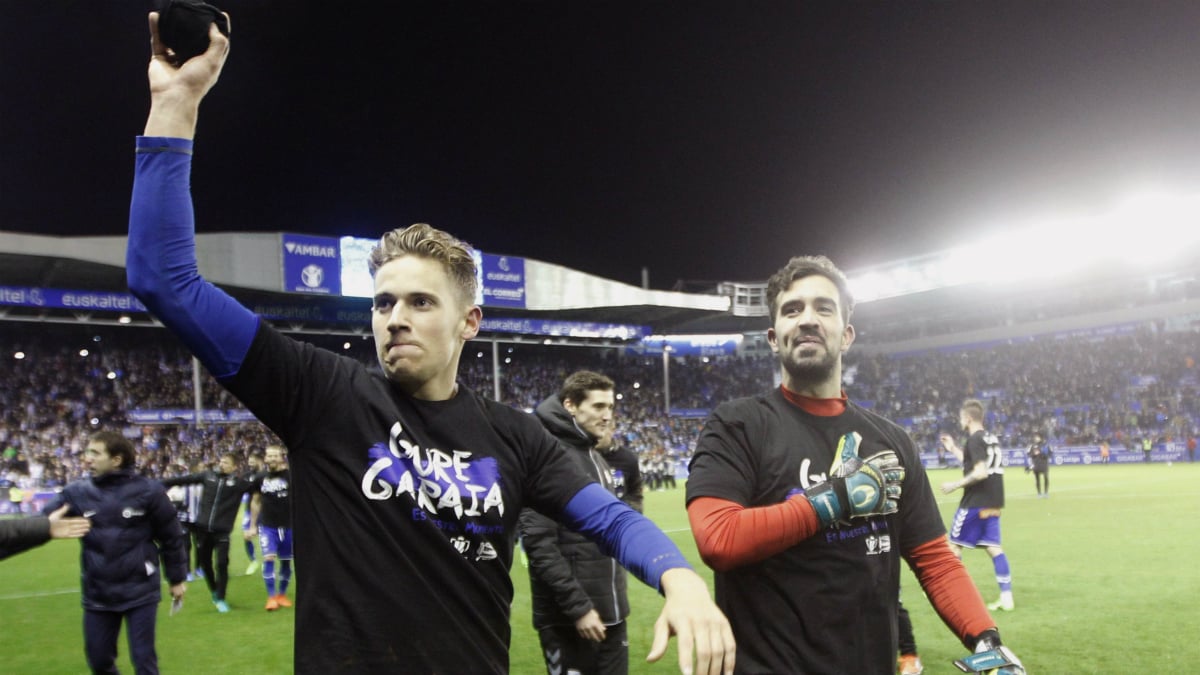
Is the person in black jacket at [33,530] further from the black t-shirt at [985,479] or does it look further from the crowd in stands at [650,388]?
the crowd in stands at [650,388]

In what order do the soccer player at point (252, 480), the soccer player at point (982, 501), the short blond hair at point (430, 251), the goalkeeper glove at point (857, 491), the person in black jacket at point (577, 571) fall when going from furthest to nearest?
the soccer player at point (252, 480) < the soccer player at point (982, 501) < the person in black jacket at point (577, 571) < the goalkeeper glove at point (857, 491) < the short blond hair at point (430, 251)

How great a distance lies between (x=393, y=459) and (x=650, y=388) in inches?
1986

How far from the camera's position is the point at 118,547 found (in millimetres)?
6066

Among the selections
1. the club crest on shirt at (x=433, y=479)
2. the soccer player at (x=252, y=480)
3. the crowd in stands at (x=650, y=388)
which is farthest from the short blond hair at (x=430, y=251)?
the crowd in stands at (x=650, y=388)

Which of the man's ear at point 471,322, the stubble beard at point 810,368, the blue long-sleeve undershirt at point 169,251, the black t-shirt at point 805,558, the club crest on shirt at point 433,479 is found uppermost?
the blue long-sleeve undershirt at point 169,251

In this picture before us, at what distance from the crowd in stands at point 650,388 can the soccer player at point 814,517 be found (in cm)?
2944

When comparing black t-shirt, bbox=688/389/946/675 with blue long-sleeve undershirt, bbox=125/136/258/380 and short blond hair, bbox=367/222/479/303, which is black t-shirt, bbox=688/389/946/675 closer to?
short blond hair, bbox=367/222/479/303

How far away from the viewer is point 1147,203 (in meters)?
38.8

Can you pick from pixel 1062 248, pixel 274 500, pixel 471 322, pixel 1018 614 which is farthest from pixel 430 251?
pixel 1062 248

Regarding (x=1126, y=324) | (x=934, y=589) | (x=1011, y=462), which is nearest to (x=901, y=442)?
(x=934, y=589)

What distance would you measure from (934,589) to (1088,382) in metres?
50.6

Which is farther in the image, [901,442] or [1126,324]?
[1126,324]

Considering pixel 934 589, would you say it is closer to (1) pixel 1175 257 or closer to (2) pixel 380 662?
(2) pixel 380 662

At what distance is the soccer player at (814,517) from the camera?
2.68 metres
